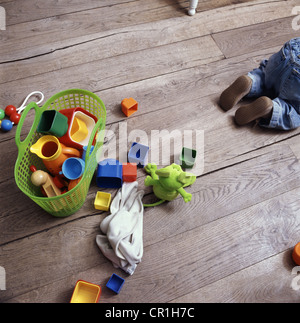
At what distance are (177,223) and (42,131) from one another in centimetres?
53

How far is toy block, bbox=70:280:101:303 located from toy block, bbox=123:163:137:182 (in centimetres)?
35

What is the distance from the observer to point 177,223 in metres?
1.06

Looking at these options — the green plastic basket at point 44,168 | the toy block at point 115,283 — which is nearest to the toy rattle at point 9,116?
the green plastic basket at point 44,168

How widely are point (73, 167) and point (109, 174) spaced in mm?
124

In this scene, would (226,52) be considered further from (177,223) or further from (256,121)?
(177,223)

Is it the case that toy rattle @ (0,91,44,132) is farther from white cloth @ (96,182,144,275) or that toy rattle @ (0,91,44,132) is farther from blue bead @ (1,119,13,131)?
white cloth @ (96,182,144,275)

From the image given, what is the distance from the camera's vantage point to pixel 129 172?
106 centimetres

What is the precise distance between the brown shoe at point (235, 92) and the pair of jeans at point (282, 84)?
50 millimetres
